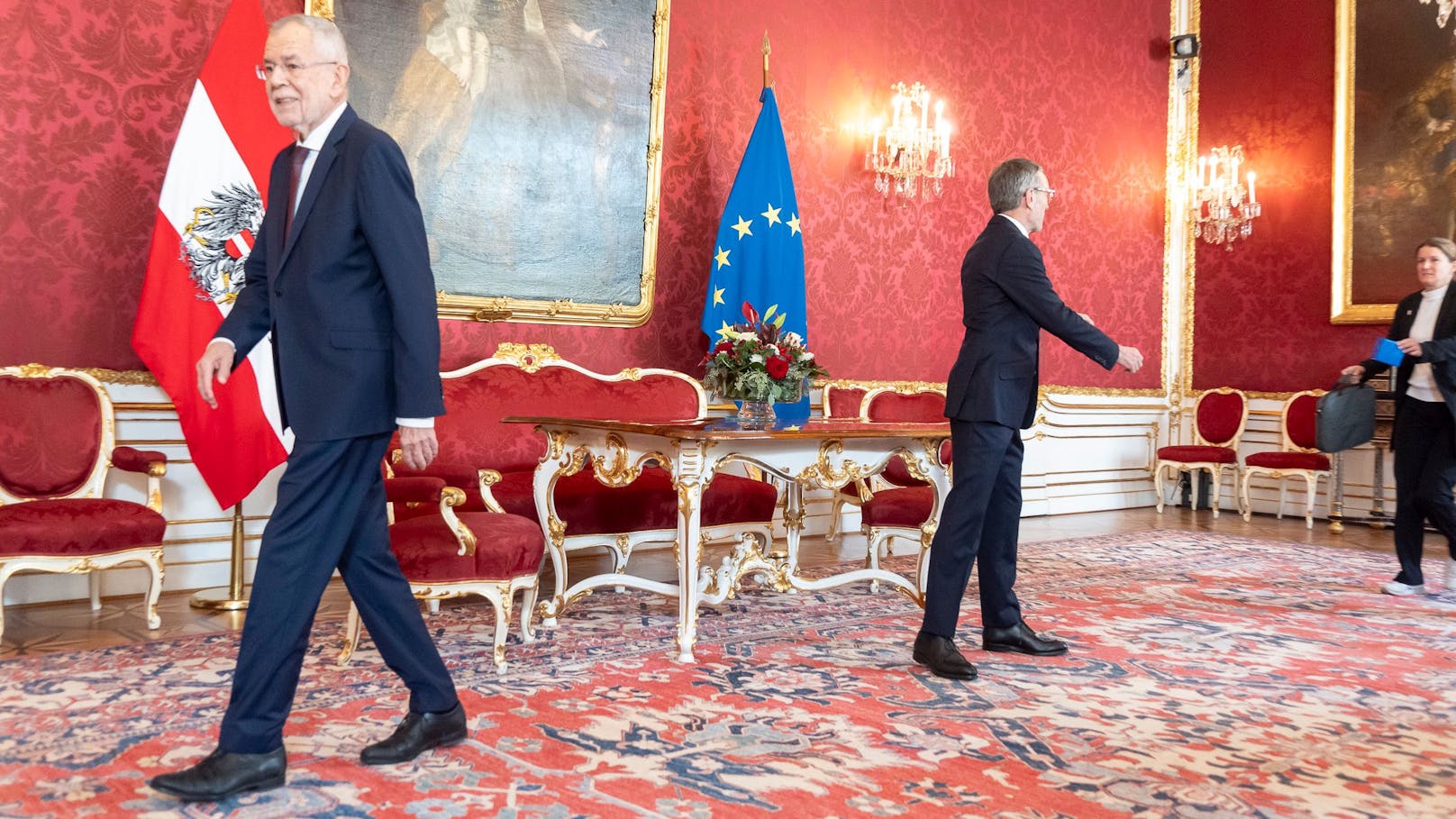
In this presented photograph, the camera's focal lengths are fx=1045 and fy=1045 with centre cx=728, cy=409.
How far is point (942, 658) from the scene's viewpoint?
338cm

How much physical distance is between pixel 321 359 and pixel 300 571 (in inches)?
18.1

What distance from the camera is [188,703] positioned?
293 centimetres

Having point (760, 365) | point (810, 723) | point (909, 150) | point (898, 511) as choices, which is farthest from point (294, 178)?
point (909, 150)

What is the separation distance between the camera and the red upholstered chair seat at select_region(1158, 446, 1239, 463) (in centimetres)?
820

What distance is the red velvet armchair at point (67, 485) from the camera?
370 cm

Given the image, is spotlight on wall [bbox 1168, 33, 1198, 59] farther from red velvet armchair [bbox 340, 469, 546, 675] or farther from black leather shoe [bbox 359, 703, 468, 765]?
black leather shoe [bbox 359, 703, 468, 765]

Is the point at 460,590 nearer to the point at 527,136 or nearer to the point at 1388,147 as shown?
the point at 527,136

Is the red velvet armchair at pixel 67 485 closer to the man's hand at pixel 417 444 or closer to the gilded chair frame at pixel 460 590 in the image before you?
the gilded chair frame at pixel 460 590

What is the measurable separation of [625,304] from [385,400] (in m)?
3.66

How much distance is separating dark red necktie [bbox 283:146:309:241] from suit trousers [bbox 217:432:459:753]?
0.50m

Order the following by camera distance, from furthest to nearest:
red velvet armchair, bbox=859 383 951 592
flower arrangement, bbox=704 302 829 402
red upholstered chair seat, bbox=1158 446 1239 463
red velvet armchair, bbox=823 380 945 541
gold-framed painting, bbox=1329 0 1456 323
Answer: red upholstered chair seat, bbox=1158 446 1239 463 < gold-framed painting, bbox=1329 0 1456 323 < red velvet armchair, bbox=823 380 945 541 < red velvet armchair, bbox=859 383 951 592 < flower arrangement, bbox=704 302 829 402

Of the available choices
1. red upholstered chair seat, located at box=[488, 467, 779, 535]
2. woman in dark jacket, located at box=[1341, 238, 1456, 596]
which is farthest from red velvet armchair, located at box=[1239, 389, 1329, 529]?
red upholstered chair seat, located at box=[488, 467, 779, 535]

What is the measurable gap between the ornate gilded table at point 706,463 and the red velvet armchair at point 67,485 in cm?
146

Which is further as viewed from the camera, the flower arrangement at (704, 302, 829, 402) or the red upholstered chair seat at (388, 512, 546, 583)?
the flower arrangement at (704, 302, 829, 402)
